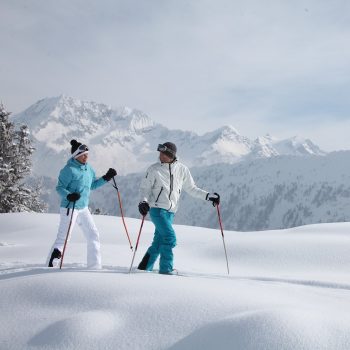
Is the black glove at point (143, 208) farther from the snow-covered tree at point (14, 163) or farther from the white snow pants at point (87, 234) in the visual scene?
the snow-covered tree at point (14, 163)

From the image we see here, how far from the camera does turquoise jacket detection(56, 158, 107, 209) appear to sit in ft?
22.7

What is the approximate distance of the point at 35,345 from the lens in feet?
12.1

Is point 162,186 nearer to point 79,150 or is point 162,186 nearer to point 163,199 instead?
point 163,199

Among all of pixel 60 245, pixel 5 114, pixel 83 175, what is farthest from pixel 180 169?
pixel 5 114

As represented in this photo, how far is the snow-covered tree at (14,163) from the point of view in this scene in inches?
1023

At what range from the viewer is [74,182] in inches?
277

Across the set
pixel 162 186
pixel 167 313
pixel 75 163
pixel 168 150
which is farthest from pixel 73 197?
pixel 167 313

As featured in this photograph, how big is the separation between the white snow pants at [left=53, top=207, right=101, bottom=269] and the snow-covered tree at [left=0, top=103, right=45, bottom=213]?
19693mm

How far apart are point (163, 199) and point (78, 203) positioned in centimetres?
136

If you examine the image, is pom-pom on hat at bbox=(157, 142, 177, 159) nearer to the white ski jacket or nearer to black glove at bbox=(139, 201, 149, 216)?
the white ski jacket

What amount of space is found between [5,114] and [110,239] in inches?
643

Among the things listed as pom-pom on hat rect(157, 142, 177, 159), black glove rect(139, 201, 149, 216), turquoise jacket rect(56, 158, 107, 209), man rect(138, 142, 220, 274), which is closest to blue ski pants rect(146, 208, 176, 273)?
man rect(138, 142, 220, 274)

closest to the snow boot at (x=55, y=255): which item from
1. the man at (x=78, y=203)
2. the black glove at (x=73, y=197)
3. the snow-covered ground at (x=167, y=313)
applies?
the man at (x=78, y=203)

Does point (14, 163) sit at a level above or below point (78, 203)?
above
